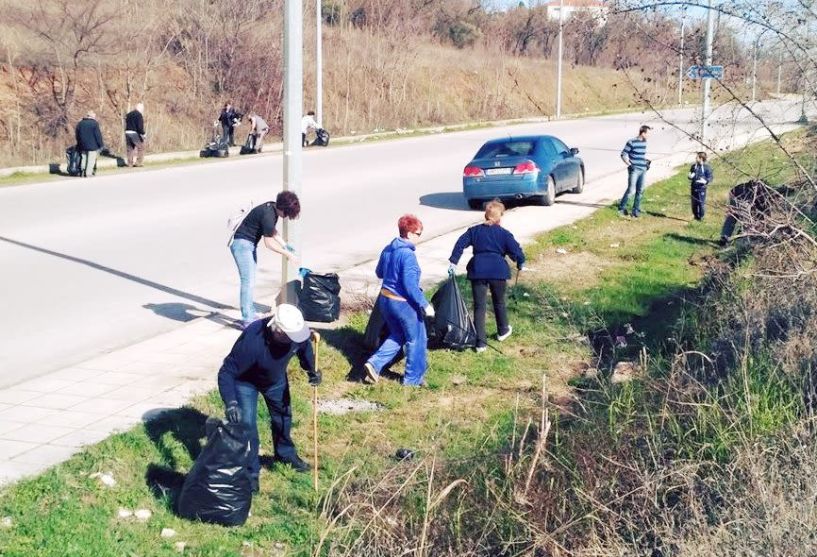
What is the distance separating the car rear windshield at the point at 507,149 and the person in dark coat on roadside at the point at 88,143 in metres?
9.41

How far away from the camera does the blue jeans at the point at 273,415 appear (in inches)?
A: 268

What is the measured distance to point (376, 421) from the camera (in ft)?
27.4

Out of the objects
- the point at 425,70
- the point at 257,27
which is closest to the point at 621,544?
the point at 257,27

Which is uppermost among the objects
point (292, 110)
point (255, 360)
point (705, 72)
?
point (705, 72)

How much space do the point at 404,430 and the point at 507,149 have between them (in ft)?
45.7

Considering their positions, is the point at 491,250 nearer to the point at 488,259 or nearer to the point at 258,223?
the point at 488,259

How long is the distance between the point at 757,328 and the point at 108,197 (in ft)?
49.9

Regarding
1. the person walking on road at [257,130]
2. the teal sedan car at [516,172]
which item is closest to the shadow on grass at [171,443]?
the teal sedan car at [516,172]

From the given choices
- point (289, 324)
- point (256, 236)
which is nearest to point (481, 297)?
point (256, 236)

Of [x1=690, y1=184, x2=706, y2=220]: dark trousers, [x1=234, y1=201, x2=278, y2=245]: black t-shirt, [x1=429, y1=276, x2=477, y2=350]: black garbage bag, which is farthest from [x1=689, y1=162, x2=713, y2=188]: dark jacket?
[x1=234, y1=201, x2=278, y2=245]: black t-shirt

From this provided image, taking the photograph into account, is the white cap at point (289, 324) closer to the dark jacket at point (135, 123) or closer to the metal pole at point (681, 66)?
the metal pole at point (681, 66)

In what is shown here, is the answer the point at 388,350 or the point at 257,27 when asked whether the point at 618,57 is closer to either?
the point at 388,350

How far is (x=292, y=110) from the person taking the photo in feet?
30.6

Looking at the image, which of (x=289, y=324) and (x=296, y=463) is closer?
(x=289, y=324)
